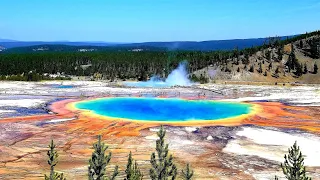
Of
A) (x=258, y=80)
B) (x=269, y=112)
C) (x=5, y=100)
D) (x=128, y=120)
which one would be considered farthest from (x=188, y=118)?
(x=258, y=80)

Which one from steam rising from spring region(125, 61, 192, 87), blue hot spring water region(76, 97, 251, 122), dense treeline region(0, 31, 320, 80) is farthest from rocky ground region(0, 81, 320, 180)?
dense treeline region(0, 31, 320, 80)

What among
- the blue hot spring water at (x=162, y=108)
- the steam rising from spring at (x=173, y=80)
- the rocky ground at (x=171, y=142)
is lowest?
the steam rising from spring at (x=173, y=80)

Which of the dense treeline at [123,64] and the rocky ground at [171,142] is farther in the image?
the dense treeline at [123,64]

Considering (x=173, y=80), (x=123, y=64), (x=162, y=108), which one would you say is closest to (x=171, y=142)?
(x=162, y=108)

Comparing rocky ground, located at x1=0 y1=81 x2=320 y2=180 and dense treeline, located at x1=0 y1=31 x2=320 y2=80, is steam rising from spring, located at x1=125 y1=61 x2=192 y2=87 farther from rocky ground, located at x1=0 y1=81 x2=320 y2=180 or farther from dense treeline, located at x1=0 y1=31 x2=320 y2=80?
rocky ground, located at x1=0 y1=81 x2=320 y2=180

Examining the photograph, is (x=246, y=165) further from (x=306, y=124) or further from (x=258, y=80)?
(x=258, y=80)

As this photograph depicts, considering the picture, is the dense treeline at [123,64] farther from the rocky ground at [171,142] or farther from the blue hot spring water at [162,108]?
the rocky ground at [171,142]

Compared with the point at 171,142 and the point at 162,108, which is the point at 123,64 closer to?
the point at 162,108

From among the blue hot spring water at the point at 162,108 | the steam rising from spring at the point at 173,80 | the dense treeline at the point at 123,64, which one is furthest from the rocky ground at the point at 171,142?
the dense treeline at the point at 123,64
